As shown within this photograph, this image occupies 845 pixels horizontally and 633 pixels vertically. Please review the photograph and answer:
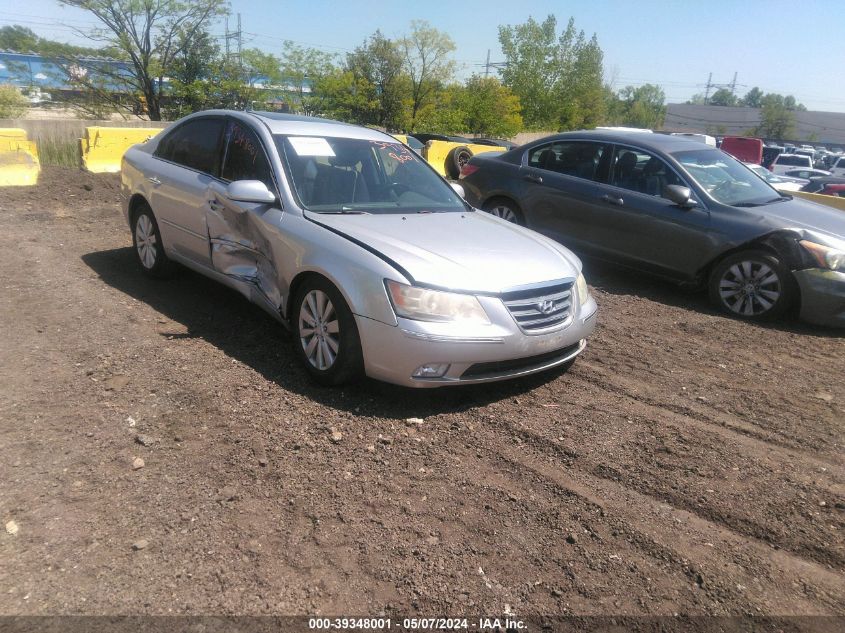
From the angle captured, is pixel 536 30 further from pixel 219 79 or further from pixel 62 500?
pixel 62 500

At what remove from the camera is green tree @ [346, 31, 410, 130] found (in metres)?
31.2

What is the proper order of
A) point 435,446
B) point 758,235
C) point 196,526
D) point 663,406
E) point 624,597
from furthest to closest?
point 758,235 < point 663,406 < point 435,446 < point 196,526 < point 624,597

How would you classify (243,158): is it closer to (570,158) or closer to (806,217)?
(570,158)

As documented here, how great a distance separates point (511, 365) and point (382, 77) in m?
30.2

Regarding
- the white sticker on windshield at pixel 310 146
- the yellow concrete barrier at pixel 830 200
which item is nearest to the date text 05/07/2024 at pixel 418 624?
the white sticker on windshield at pixel 310 146

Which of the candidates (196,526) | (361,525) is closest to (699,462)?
(361,525)

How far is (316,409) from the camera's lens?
3.94m

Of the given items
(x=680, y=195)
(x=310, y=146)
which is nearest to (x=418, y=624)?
(x=310, y=146)

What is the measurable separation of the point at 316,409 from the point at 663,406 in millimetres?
2243

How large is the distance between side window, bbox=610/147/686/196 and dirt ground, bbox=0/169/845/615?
227cm

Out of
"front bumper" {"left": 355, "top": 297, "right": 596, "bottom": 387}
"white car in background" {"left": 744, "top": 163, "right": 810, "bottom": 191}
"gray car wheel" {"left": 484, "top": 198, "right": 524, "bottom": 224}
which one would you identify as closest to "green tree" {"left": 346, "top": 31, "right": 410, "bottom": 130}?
"white car in background" {"left": 744, "top": 163, "right": 810, "bottom": 191}

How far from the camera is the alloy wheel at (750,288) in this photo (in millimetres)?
6191

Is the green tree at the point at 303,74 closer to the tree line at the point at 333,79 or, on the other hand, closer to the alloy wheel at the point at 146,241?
the tree line at the point at 333,79

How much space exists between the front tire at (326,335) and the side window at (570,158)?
14.7 ft
